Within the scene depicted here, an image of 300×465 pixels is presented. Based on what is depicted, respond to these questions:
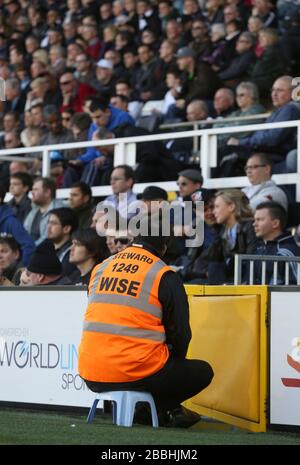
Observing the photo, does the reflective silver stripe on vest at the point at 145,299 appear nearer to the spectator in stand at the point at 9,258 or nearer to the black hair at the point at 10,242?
the spectator in stand at the point at 9,258

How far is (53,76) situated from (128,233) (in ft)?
27.7

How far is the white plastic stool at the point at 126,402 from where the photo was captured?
776cm

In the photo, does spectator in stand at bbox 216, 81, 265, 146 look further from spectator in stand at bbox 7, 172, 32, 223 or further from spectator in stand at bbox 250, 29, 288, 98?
spectator in stand at bbox 7, 172, 32, 223

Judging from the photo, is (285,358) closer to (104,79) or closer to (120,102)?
(120,102)

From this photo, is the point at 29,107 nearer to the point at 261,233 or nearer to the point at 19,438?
the point at 261,233

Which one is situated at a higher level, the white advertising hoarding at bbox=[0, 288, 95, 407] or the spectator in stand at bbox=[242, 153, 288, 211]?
the spectator in stand at bbox=[242, 153, 288, 211]

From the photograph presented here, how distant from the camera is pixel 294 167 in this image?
12.2 metres

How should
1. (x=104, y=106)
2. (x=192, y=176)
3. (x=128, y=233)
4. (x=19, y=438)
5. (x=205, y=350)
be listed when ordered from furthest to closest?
(x=104, y=106) < (x=192, y=176) < (x=128, y=233) < (x=205, y=350) < (x=19, y=438)

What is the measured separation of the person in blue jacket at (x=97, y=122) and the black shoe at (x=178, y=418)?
694 centimetres

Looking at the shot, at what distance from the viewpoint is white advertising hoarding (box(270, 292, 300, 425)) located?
8.10m

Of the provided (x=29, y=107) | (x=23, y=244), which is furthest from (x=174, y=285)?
(x=29, y=107)

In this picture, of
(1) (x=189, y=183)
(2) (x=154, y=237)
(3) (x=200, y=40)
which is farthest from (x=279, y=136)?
(2) (x=154, y=237)

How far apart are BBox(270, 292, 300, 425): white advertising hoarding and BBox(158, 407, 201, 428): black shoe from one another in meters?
0.61
